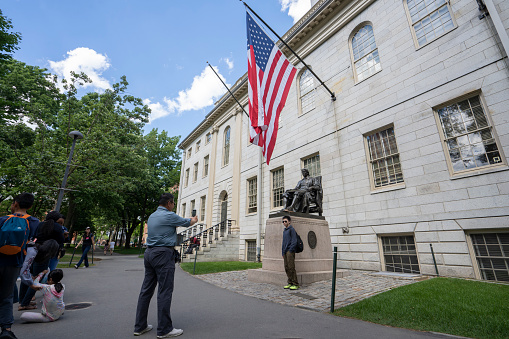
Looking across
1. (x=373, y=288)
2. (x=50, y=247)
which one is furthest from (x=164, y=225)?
(x=373, y=288)

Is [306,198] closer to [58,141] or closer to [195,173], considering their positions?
[58,141]

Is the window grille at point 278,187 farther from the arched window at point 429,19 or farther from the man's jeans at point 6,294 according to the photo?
the man's jeans at point 6,294

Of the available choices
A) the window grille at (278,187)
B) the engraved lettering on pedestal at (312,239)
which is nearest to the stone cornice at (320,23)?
the window grille at (278,187)

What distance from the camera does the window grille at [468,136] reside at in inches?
288

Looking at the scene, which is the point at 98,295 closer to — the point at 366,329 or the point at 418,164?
the point at 366,329

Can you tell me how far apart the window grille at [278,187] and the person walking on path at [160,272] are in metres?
11.4

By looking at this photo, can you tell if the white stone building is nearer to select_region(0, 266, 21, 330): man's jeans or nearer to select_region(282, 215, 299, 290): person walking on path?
select_region(282, 215, 299, 290): person walking on path

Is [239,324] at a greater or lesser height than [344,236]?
lesser

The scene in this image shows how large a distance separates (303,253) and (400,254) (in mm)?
4091

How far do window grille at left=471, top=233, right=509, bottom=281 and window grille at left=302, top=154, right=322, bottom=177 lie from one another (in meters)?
6.62

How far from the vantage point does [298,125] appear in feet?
47.0

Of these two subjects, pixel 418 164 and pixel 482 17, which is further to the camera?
pixel 418 164

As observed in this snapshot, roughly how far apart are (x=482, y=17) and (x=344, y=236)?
899 cm

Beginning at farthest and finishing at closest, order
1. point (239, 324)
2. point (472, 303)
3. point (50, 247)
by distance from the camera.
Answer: point (50, 247), point (472, 303), point (239, 324)
